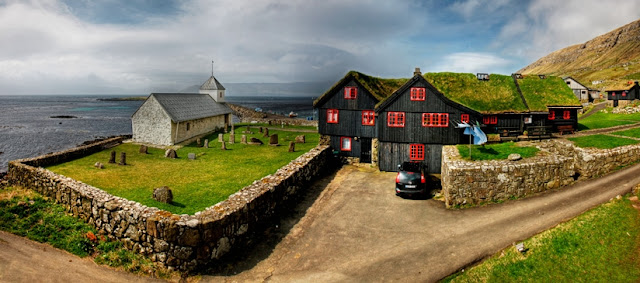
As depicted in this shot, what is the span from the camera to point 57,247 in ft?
49.8

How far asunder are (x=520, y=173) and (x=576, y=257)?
7182mm

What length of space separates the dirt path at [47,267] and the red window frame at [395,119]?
20317mm

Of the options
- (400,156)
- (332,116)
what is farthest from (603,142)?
(332,116)

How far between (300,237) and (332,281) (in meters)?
3.86

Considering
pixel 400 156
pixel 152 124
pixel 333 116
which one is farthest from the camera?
pixel 152 124

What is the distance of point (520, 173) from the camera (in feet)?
63.6

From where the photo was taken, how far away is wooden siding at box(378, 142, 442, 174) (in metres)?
27.0

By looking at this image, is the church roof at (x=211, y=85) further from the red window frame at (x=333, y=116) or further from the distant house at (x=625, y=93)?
the distant house at (x=625, y=93)

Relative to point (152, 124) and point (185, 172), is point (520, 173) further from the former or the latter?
point (152, 124)

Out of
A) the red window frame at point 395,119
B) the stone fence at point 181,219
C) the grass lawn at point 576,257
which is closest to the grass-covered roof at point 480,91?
the red window frame at point 395,119

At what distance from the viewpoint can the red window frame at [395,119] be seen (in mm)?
27297

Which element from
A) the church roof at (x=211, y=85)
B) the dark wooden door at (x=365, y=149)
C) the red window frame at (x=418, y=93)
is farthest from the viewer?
the church roof at (x=211, y=85)

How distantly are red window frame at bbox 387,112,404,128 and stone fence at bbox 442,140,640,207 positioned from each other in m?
7.27

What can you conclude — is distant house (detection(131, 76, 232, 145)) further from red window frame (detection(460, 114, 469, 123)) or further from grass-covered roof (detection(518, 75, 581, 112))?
grass-covered roof (detection(518, 75, 581, 112))
